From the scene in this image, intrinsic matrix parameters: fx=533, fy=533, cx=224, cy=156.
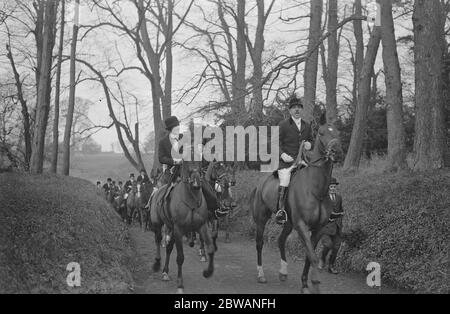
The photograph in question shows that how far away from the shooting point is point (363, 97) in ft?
56.8

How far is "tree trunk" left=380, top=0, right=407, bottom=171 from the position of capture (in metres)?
14.8

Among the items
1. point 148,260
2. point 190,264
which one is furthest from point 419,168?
point 148,260

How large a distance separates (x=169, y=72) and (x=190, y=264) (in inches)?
949

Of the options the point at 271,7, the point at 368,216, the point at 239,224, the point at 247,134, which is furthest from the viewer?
the point at 271,7

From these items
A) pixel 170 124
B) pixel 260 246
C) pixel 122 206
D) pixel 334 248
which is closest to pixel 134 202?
pixel 122 206

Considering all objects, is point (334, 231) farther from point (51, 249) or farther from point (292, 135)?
point (51, 249)

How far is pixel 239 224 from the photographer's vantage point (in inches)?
790

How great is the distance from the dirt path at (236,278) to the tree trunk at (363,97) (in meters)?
5.09

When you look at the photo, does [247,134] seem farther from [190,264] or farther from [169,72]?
[169,72]

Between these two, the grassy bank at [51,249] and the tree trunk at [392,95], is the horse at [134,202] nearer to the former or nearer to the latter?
the grassy bank at [51,249]

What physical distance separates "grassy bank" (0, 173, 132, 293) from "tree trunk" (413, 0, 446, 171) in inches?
294

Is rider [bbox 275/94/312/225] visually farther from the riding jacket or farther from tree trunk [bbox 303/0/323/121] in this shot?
tree trunk [bbox 303/0/323/121]

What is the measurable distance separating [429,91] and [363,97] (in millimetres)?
4632
